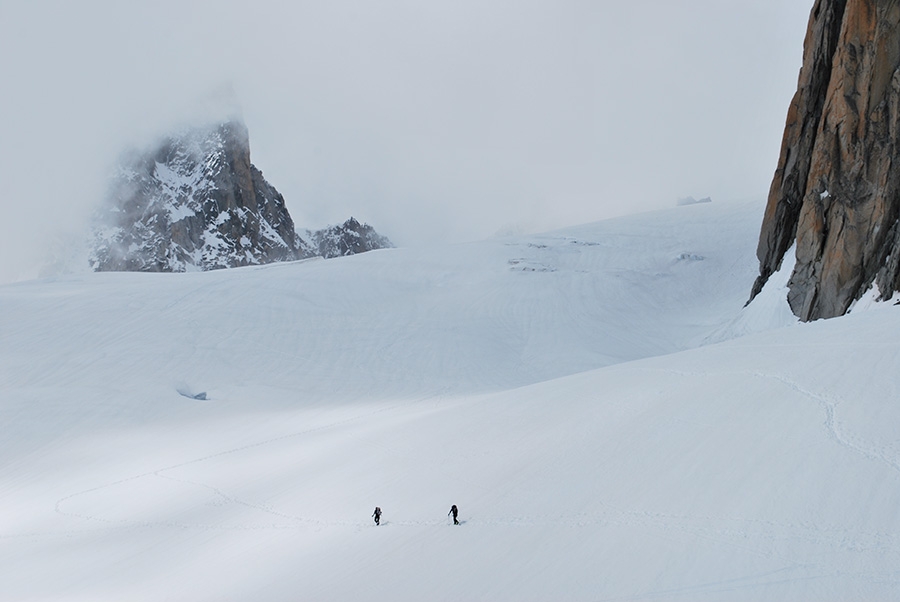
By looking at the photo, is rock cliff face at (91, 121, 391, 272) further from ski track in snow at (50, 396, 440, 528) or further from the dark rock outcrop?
ski track in snow at (50, 396, 440, 528)

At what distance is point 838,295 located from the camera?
77.4 feet

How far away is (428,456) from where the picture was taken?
14.8 meters

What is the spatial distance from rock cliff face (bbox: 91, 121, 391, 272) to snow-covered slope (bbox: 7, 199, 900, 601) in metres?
108

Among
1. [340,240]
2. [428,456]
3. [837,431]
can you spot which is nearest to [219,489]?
[428,456]

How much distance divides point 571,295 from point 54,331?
2826 cm

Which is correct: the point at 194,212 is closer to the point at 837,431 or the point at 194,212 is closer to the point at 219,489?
the point at 219,489

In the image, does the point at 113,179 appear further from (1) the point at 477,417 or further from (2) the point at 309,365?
(1) the point at 477,417

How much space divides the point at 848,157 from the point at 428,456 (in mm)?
20213

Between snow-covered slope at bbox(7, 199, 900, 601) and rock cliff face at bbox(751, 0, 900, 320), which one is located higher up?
rock cliff face at bbox(751, 0, 900, 320)

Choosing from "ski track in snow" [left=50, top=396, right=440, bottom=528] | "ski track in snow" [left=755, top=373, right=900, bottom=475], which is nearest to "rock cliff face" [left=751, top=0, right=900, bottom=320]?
"ski track in snow" [left=755, top=373, right=900, bottom=475]

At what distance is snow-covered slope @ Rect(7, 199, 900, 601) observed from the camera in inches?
316

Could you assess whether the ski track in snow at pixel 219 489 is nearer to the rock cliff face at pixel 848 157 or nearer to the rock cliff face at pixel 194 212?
the rock cliff face at pixel 848 157

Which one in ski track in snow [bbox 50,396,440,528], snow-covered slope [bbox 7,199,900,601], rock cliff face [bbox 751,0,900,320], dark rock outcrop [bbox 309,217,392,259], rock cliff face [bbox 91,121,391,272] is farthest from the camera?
dark rock outcrop [bbox 309,217,392,259]

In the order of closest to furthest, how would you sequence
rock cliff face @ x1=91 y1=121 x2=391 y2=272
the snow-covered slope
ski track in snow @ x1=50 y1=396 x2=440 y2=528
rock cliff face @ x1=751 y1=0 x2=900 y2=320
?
the snow-covered slope < ski track in snow @ x1=50 y1=396 x2=440 y2=528 < rock cliff face @ x1=751 y1=0 x2=900 y2=320 < rock cliff face @ x1=91 y1=121 x2=391 y2=272
